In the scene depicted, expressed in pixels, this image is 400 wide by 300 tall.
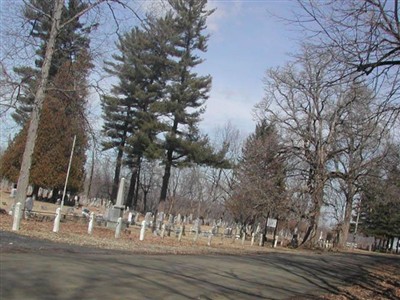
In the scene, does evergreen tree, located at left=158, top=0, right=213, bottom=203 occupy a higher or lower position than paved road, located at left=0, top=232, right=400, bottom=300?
higher

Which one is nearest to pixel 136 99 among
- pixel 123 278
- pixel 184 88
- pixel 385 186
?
pixel 184 88

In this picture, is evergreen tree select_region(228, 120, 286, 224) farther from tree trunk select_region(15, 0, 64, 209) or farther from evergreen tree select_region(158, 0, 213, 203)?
tree trunk select_region(15, 0, 64, 209)

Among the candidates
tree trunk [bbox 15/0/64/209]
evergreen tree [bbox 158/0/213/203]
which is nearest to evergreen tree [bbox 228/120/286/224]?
evergreen tree [bbox 158/0/213/203]

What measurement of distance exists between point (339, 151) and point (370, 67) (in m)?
31.3

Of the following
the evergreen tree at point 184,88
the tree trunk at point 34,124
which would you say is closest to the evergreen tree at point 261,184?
the evergreen tree at point 184,88

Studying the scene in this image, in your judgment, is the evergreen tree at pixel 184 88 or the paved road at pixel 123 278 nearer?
the paved road at pixel 123 278

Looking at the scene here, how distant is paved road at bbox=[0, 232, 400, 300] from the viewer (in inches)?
299

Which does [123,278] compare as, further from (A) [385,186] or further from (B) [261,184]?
(A) [385,186]

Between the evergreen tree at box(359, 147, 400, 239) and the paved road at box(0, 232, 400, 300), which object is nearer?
the paved road at box(0, 232, 400, 300)

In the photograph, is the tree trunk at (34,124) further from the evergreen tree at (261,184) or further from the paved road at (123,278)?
the evergreen tree at (261,184)

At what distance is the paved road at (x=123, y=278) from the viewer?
24.9 ft

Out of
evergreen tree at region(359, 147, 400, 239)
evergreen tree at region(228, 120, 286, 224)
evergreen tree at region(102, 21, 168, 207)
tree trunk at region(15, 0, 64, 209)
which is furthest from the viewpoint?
evergreen tree at region(102, 21, 168, 207)

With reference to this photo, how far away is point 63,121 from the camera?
42094mm

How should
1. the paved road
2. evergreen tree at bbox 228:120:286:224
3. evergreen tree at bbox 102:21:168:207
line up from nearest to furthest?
the paved road
evergreen tree at bbox 228:120:286:224
evergreen tree at bbox 102:21:168:207
